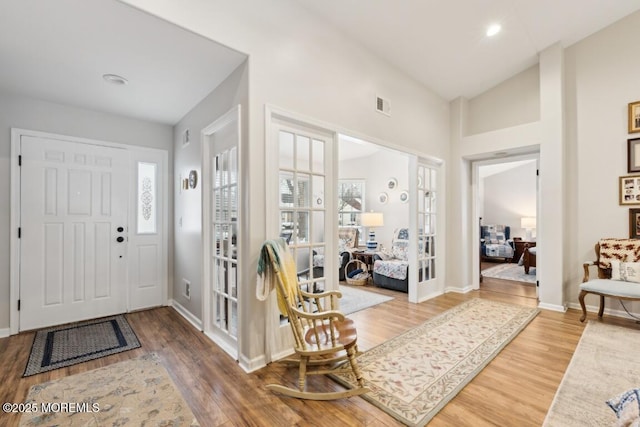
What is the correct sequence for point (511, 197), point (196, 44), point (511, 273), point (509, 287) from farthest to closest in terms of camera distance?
1. point (511, 197)
2. point (511, 273)
3. point (509, 287)
4. point (196, 44)

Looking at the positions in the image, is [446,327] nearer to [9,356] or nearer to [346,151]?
[9,356]

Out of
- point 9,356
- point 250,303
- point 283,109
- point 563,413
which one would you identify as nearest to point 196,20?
point 283,109

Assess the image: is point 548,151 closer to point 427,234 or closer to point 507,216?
point 427,234

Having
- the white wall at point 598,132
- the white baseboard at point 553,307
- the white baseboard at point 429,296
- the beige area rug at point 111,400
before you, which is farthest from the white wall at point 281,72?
the white baseboard at point 553,307

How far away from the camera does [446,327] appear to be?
3.19m

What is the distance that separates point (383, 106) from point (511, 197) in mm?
7075

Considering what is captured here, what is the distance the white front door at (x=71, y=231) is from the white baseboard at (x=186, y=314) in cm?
57

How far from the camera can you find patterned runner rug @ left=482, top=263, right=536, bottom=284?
5.81 m

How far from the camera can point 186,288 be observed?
356 centimetres

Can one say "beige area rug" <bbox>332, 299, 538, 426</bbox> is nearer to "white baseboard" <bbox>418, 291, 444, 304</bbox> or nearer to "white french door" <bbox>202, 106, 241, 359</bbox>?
"white baseboard" <bbox>418, 291, 444, 304</bbox>

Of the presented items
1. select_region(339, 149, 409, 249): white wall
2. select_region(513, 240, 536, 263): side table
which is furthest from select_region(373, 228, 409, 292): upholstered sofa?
select_region(513, 240, 536, 263): side table

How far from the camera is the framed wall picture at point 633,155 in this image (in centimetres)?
349

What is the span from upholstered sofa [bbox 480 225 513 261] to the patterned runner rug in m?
0.47

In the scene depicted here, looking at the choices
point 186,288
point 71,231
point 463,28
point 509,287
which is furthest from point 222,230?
point 509,287
